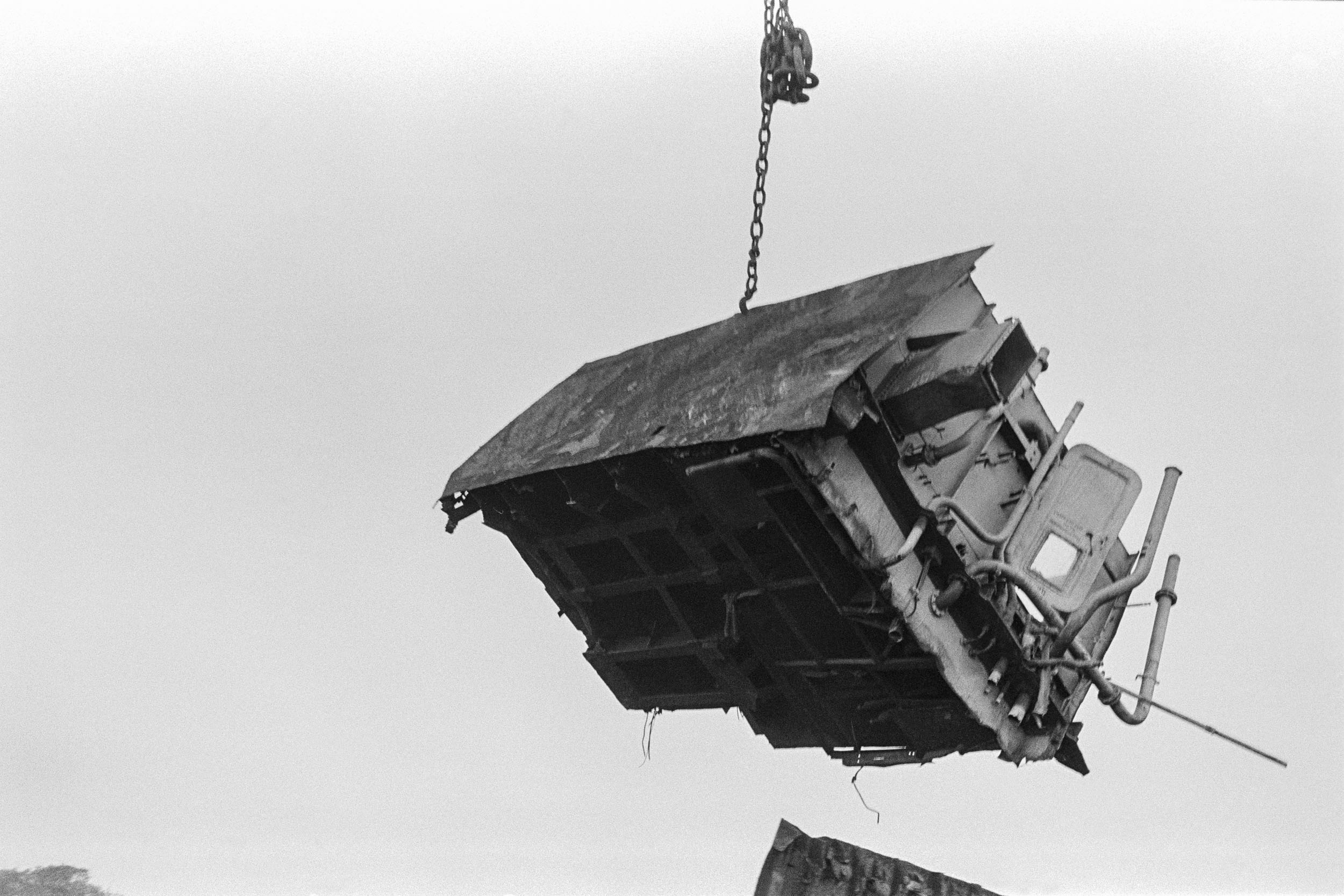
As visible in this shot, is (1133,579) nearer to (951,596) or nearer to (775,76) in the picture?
(951,596)

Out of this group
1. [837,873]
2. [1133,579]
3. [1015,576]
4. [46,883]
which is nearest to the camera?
[1015,576]

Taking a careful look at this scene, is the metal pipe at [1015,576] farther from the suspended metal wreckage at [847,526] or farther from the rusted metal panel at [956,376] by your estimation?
the rusted metal panel at [956,376]

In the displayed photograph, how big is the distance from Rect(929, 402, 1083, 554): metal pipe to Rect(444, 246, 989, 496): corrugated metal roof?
0.80 metres

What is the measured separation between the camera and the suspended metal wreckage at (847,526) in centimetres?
629

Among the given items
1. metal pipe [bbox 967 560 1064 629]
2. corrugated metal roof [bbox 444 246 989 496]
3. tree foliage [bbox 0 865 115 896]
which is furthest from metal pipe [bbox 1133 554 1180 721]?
tree foliage [bbox 0 865 115 896]

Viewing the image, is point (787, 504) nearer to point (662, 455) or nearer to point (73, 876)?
point (662, 455)

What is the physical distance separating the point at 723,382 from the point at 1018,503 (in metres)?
1.62

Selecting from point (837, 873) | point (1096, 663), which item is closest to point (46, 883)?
point (837, 873)

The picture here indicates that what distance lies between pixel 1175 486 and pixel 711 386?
2544 millimetres

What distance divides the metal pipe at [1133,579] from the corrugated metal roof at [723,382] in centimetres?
158

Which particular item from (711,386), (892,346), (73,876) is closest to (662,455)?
(711,386)

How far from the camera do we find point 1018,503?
6.89 m

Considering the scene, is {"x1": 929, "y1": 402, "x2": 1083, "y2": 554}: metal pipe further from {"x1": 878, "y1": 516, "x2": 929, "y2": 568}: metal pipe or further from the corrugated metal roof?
the corrugated metal roof

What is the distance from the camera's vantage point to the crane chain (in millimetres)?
8148
